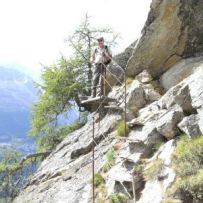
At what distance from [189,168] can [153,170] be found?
1717mm

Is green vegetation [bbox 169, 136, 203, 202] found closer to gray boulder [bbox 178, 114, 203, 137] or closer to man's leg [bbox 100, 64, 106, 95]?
gray boulder [bbox 178, 114, 203, 137]

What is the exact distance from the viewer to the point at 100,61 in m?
25.7


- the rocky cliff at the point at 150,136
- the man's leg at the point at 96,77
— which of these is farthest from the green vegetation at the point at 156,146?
the man's leg at the point at 96,77

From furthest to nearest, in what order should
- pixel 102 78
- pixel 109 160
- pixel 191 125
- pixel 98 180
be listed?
1. pixel 102 78
2. pixel 109 160
3. pixel 98 180
4. pixel 191 125

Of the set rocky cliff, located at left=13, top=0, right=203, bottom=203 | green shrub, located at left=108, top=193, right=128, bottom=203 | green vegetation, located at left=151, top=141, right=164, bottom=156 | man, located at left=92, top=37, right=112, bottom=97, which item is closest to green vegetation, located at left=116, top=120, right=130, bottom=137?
rocky cliff, located at left=13, top=0, right=203, bottom=203

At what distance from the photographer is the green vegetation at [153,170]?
15734 millimetres

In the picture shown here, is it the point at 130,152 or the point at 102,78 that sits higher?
the point at 102,78

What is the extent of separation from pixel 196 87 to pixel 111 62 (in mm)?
9515

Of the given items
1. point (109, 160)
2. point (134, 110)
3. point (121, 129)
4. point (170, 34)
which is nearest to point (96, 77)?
point (170, 34)

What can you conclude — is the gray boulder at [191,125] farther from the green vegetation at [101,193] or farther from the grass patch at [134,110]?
the grass patch at [134,110]

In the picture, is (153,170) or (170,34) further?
(170,34)

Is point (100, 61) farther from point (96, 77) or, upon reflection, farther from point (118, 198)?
point (118, 198)

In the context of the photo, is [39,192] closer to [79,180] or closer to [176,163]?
[79,180]

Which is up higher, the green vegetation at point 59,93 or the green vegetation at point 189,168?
the green vegetation at point 59,93
